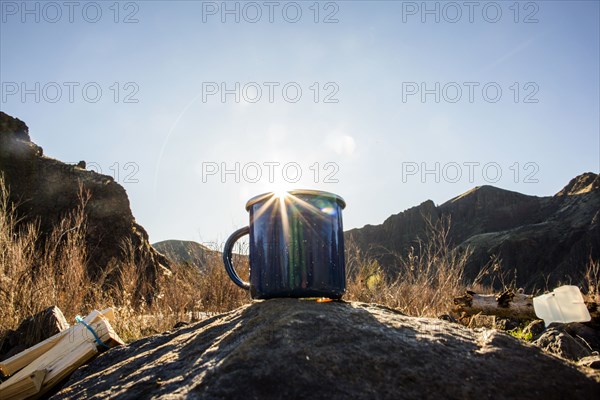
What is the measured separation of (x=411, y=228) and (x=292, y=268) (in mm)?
68367

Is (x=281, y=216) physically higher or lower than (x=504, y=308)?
higher

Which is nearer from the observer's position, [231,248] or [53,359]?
[231,248]

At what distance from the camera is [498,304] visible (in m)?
4.93

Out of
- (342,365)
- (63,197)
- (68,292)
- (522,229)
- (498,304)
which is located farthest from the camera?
(522,229)

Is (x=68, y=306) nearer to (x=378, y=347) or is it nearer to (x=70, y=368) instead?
(x=70, y=368)

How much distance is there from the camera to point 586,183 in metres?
56.9

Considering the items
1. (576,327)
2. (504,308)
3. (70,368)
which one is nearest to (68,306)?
(70,368)

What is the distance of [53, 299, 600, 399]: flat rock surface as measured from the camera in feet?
3.44

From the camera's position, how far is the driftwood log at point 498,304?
4.91 meters

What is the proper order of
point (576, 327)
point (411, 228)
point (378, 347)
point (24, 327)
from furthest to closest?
point (411, 228) < point (576, 327) < point (24, 327) < point (378, 347)

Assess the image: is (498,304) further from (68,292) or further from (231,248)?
(68,292)

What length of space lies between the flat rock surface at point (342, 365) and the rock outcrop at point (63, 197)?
38.6ft

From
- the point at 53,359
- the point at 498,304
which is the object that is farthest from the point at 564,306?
the point at 53,359

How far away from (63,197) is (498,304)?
12427mm
